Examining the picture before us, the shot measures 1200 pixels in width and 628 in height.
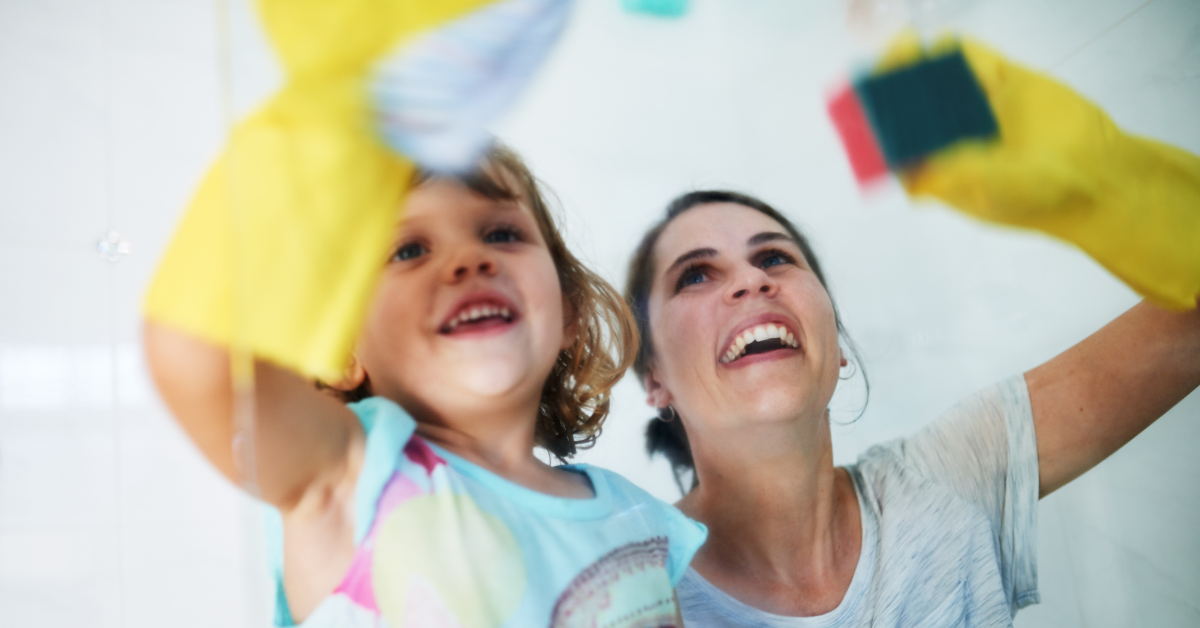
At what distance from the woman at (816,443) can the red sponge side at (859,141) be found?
4.1 inches

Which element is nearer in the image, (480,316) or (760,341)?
(480,316)

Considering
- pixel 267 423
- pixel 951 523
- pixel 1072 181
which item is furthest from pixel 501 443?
pixel 1072 181

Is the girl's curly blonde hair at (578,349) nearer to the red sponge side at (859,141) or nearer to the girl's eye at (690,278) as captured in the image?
the girl's eye at (690,278)

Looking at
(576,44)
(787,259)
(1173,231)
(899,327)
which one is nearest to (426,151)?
(576,44)

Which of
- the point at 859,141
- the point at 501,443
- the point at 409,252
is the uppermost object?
the point at 859,141

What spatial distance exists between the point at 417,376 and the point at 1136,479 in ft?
2.45

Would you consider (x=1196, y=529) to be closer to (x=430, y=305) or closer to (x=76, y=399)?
(x=430, y=305)

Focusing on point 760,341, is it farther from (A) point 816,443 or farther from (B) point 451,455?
(B) point 451,455

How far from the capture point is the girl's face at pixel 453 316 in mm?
442

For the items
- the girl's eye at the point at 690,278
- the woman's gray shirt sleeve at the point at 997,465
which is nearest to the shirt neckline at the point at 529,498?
the girl's eye at the point at 690,278

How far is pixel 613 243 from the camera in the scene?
61cm

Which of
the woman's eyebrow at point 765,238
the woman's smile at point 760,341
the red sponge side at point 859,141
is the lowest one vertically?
the woman's smile at point 760,341

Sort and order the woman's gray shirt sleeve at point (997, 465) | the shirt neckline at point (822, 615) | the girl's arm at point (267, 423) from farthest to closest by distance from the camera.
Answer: the woman's gray shirt sleeve at point (997, 465) → the shirt neckline at point (822, 615) → the girl's arm at point (267, 423)

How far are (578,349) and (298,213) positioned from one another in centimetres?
24
